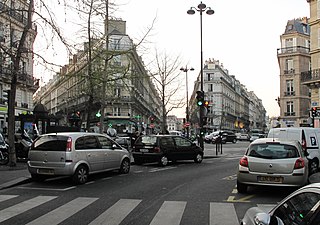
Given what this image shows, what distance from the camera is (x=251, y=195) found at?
9.63 metres

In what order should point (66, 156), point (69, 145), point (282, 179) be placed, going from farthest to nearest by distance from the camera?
point (69, 145) < point (66, 156) < point (282, 179)

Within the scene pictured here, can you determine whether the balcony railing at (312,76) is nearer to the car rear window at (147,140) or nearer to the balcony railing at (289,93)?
the car rear window at (147,140)

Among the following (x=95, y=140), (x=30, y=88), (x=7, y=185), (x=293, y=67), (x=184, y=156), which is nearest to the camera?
(x=7, y=185)

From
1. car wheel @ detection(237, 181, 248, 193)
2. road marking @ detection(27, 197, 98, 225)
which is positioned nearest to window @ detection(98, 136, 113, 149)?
road marking @ detection(27, 197, 98, 225)

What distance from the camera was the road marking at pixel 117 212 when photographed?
680cm

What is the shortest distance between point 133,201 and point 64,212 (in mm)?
1728

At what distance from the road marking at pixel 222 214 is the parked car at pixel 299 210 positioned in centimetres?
315

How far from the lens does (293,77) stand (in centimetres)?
6500

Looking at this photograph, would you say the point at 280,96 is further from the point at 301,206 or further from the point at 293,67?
the point at 301,206

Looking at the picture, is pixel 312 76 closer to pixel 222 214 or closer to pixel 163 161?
pixel 163 161

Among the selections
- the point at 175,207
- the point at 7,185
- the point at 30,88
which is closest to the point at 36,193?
the point at 7,185

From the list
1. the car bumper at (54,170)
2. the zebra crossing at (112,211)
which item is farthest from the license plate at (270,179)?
the car bumper at (54,170)

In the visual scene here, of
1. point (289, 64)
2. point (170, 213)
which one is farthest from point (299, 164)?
point (289, 64)

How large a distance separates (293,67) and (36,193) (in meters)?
62.0
